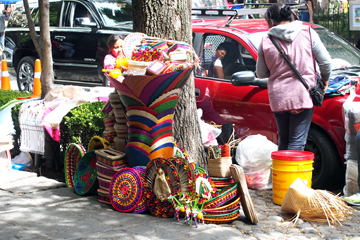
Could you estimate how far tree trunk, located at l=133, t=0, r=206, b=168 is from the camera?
4945 millimetres

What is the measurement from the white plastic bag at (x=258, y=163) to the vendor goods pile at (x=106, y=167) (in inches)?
62.0

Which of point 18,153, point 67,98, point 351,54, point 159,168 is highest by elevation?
point 351,54

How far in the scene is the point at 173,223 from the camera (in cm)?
400

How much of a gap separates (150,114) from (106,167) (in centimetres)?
74

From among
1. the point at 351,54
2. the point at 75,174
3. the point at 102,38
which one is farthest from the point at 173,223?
the point at 102,38

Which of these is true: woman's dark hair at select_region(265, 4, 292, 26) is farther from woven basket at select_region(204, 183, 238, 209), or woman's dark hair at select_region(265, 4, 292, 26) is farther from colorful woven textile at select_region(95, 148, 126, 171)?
colorful woven textile at select_region(95, 148, 126, 171)

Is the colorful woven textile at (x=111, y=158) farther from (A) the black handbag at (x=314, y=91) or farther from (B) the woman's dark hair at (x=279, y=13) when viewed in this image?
(B) the woman's dark hair at (x=279, y=13)

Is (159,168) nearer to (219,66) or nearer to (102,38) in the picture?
(219,66)

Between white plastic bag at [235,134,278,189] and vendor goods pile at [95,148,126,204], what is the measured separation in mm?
1575

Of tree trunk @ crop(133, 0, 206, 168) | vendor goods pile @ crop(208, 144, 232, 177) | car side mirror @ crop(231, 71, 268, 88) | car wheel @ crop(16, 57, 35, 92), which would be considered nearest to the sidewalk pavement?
vendor goods pile @ crop(208, 144, 232, 177)

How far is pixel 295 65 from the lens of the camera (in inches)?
188

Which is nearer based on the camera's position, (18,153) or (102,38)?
(18,153)

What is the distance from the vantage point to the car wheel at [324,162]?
5039 millimetres

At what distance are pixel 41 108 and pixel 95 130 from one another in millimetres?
991
